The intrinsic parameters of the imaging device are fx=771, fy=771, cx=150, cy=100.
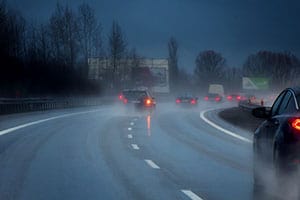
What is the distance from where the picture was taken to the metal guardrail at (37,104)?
153 feet

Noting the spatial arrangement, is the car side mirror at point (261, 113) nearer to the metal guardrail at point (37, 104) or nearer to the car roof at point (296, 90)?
the car roof at point (296, 90)

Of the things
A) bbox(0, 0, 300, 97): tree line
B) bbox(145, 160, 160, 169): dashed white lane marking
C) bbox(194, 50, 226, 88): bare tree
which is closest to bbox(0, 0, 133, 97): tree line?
bbox(0, 0, 300, 97): tree line

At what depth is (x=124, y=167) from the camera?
15.3 meters

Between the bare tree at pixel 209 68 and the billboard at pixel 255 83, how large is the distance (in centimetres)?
5965

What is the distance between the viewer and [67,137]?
24703 millimetres

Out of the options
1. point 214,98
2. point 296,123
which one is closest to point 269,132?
point 296,123

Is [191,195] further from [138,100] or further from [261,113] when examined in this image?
[138,100]

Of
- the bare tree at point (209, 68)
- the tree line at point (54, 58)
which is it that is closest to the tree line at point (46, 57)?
the tree line at point (54, 58)

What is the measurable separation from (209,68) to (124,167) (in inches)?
6899

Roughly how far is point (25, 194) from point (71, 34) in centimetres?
7834

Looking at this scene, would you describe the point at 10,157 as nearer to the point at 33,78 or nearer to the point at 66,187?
the point at 66,187

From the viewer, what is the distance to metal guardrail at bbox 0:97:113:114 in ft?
153

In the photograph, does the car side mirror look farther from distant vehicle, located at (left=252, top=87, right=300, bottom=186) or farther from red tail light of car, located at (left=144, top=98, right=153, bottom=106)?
red tail light of car, located at (left=144, top=98, right=153, bottom=106)

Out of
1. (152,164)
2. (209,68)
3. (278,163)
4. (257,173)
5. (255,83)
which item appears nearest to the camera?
(278,163)
